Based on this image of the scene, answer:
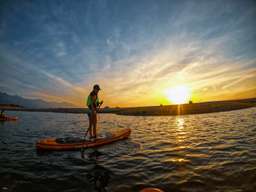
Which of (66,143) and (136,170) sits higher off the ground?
(66,143)

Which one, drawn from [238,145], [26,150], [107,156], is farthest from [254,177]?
[26,150]

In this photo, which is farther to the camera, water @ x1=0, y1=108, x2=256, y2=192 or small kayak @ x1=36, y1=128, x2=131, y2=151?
small kayak @ x1=36, y1=128, x2=131, y2=151

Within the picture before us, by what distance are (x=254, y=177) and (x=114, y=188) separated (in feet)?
18.0

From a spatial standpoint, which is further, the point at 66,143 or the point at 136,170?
the point at 66,143

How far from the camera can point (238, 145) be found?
11258 mm

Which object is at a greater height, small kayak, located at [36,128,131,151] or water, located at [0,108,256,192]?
small kayak, located at [36,128,131,151]

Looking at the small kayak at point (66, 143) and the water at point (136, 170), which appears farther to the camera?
the small kayak at point (66, 143)

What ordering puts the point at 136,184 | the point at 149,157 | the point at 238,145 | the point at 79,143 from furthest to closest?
the point at 79,143
the point at 238,145
the point at 149,157
the point at 136,184

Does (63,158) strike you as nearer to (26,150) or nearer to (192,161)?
(26,150)

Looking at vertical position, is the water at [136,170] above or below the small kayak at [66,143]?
below

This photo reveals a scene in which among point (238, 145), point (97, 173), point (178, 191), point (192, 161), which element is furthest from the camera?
point (238, 145)

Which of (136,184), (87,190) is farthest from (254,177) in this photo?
(87,190)

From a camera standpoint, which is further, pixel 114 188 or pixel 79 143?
pixel 79 143

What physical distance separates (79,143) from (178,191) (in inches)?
331
